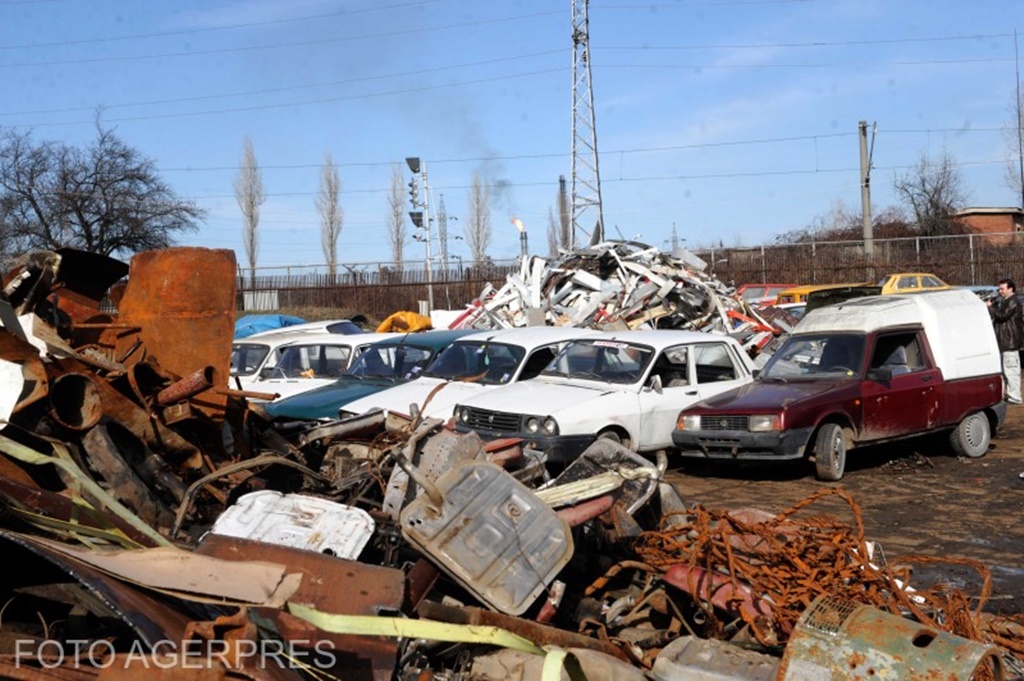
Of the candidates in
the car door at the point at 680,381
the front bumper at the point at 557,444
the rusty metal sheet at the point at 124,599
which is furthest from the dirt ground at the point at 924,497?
the rusty metal sheet at the point at 124,599

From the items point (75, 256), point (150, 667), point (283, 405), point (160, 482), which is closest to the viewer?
point (150, 667)

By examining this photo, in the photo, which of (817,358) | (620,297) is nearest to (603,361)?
(817,358)

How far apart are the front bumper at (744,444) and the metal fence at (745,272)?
71.6 feet

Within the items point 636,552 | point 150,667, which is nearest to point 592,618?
point 636,552

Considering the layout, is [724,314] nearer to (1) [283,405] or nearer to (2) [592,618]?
(1) [283,405]

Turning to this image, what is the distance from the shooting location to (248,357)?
15.0m

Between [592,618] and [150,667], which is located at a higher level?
[150,667]

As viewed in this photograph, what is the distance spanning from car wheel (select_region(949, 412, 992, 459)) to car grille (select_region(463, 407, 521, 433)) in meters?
5.43

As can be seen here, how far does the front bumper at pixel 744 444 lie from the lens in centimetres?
1067

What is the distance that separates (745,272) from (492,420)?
88.2 ft

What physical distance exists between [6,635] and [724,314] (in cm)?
1452

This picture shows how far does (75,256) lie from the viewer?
7.75 meters

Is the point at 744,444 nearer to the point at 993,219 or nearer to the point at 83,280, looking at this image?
the point at 83,280

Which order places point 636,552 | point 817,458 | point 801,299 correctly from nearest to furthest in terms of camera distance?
point 636,552
point 817,458
point 801,299
